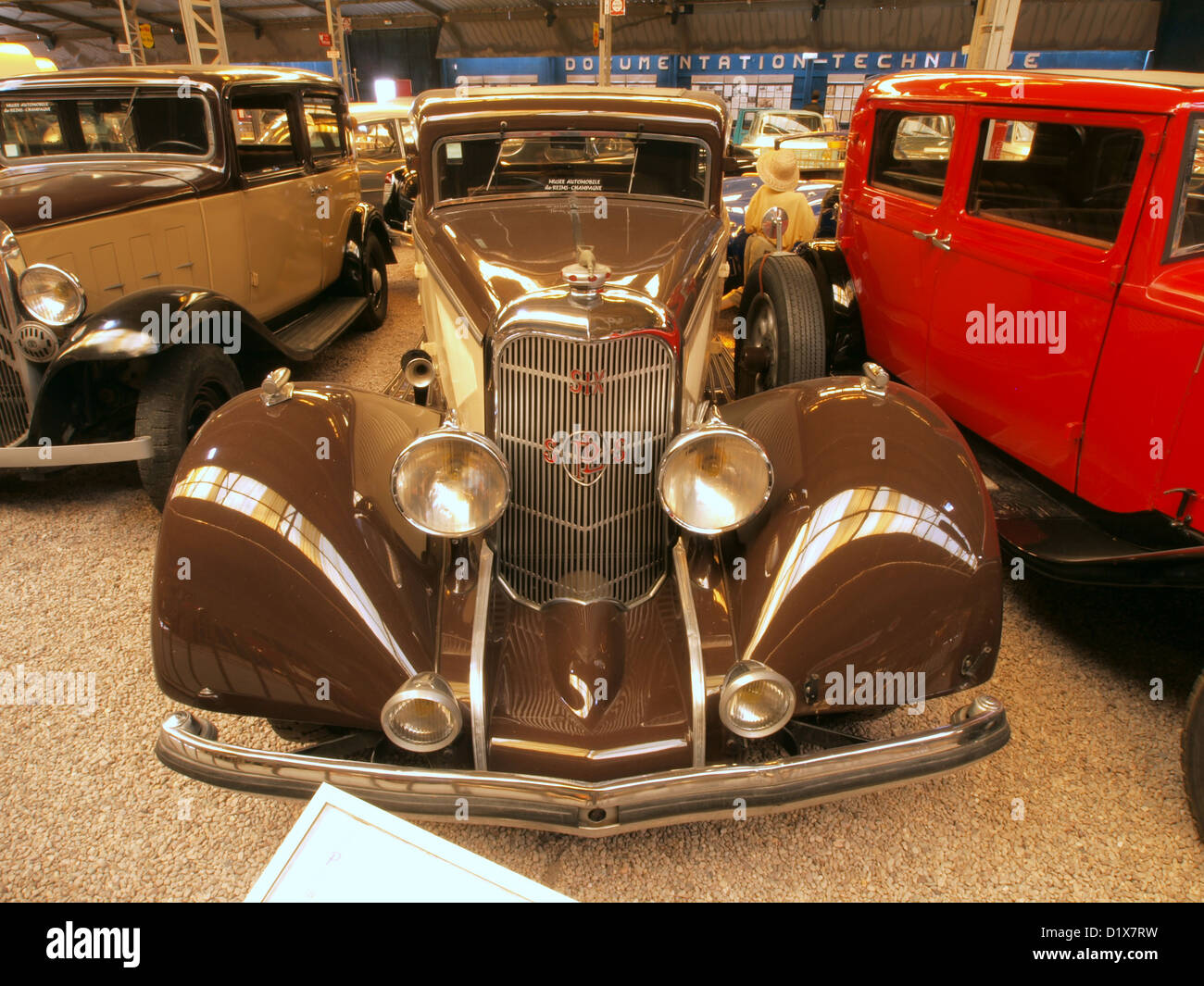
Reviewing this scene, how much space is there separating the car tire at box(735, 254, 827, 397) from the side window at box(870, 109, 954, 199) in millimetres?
575

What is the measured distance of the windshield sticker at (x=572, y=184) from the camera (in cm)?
304

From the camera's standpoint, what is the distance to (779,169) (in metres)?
5.45

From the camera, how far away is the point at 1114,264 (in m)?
2.44

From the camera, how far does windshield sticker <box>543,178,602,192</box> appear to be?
3.04 m

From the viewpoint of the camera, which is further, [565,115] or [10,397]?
[10,397]

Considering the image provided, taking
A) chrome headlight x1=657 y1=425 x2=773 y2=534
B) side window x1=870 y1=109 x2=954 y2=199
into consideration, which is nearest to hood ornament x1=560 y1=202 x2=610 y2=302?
chrome headlight x1=657 y1=425 x2=773 y2=534

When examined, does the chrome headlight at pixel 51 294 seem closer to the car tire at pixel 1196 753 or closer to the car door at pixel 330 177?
the car door at pixel 330 177

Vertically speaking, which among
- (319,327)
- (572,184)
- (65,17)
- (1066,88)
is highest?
(65,17)

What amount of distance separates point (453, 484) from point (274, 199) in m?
3.92

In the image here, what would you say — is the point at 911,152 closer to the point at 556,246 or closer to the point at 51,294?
the point at 556,246

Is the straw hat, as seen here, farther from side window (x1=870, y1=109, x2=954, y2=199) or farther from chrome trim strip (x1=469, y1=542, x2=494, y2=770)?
chrome trim strip (x1=469, y1=542, x2=494, y2=770)

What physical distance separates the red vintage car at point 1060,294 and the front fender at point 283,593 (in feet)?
6.46

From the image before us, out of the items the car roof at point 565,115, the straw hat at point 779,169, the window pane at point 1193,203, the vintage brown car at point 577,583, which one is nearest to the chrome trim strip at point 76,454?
the vintage brown car at point 577,583

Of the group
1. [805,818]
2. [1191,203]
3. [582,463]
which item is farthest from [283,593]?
[1191,203]
